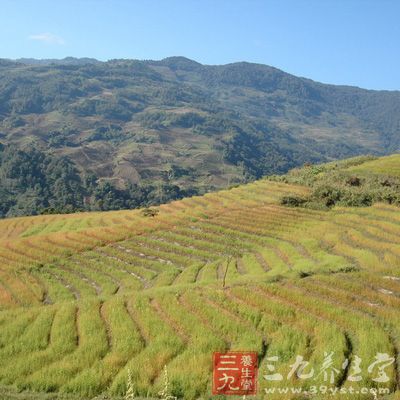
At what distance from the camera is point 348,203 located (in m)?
38.6

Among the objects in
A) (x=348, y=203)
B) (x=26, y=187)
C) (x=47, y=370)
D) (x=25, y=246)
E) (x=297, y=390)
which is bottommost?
(x=26, y=187)

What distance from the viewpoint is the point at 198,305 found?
17.5 m

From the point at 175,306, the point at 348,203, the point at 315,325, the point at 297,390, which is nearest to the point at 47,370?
the point at 175,306

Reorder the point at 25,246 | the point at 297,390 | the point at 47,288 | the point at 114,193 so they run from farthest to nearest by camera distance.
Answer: the point at 114,193 < the point at 25,246 < the point at 47,288 < the point at 297,390

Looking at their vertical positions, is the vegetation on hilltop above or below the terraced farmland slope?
above

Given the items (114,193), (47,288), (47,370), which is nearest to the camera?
(47,370)

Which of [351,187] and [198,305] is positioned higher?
[351,187]

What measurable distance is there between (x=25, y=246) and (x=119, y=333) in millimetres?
23021

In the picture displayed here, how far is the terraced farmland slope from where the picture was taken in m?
12.9

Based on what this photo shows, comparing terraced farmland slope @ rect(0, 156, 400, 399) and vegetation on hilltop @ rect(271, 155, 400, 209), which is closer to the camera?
terraced farmland slope @ rect(0, 156, 400, 399)

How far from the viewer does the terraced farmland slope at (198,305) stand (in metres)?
12.9

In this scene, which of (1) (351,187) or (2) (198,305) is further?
(1) (351,187)

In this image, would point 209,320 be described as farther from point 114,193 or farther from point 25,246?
point 114,193

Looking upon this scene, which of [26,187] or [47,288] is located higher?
[47,288]
